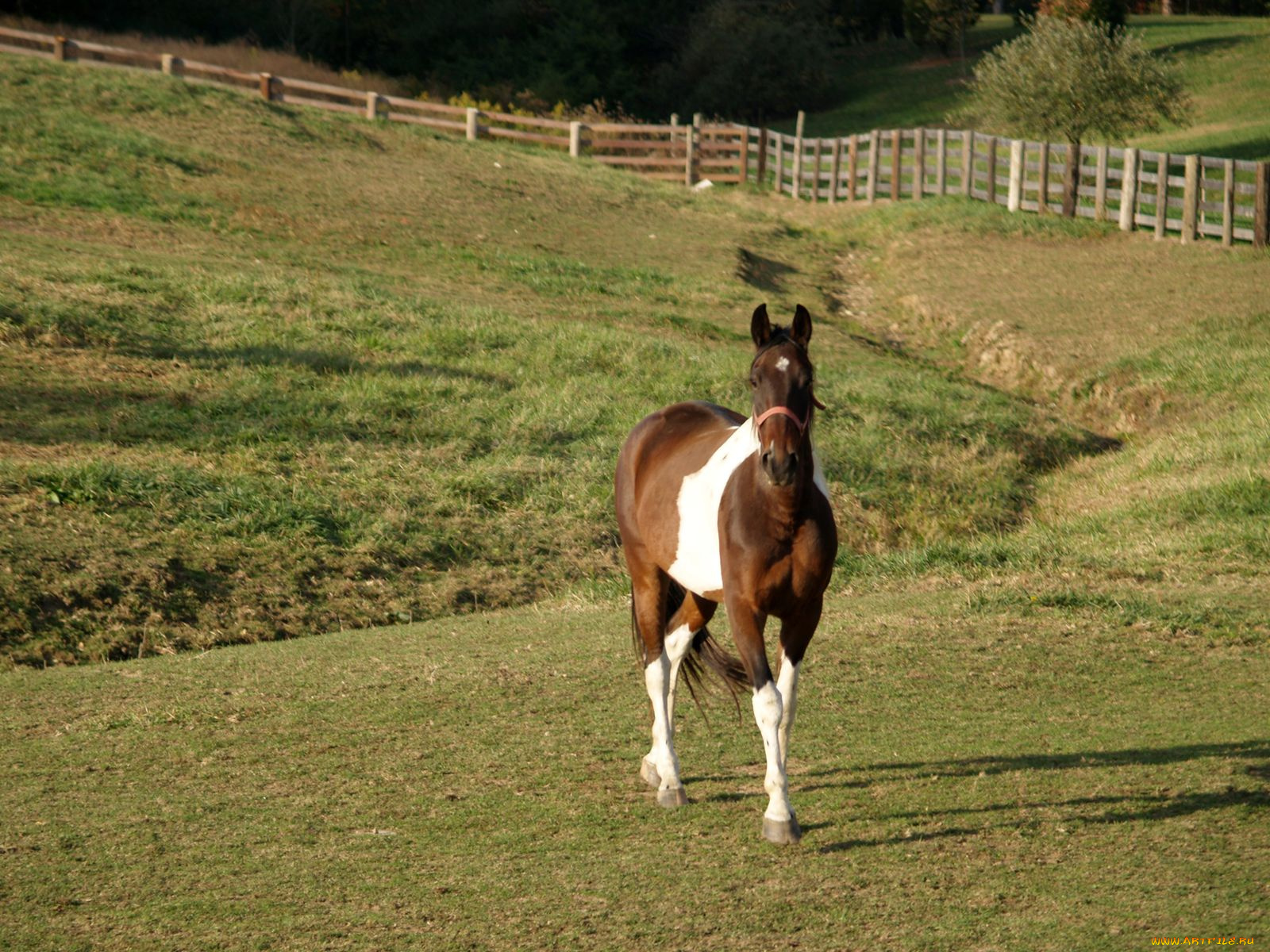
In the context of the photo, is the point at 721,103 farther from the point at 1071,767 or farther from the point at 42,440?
the point at 1071,767

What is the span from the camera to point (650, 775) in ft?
21.8

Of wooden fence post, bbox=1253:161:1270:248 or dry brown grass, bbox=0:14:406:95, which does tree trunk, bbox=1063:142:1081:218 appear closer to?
wooden fence post, bbox=1253:161:1270:248

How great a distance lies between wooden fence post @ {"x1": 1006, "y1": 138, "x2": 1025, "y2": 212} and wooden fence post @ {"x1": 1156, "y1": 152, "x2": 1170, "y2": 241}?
4.36 metres

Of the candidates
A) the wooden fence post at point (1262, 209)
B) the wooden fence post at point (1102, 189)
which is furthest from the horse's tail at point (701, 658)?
the wooden fence post at point (1102, 189)

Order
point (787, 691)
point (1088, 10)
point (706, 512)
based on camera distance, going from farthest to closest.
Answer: point (1088, 10), point (706, 512), point (787, 691)

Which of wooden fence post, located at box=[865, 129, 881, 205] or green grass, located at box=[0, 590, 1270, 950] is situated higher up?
wooden fence post, located at box=[865, 129, 881, 205]

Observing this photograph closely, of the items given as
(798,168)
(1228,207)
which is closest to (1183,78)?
(798,168)

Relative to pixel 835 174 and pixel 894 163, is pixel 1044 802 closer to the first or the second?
pixel 894 163

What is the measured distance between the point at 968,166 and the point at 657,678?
95.3 ft

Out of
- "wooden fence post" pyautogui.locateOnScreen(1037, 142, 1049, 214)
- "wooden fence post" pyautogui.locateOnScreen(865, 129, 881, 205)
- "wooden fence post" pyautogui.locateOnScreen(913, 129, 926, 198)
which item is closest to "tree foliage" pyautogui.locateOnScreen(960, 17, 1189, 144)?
"wooden fence post" pyautogui.locateOnScreen(913, 129, 926, 198)

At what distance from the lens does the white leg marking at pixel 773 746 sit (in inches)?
229

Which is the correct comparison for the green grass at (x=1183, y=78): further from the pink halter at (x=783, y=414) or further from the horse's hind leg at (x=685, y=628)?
the pink halter at (x=783, y=414)

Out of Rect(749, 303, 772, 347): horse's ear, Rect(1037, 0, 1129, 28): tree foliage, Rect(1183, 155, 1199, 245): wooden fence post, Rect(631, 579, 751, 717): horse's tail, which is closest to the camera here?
Rect(749, 303, 772, 347): horse's ear

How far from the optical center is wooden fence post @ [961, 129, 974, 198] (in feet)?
108
